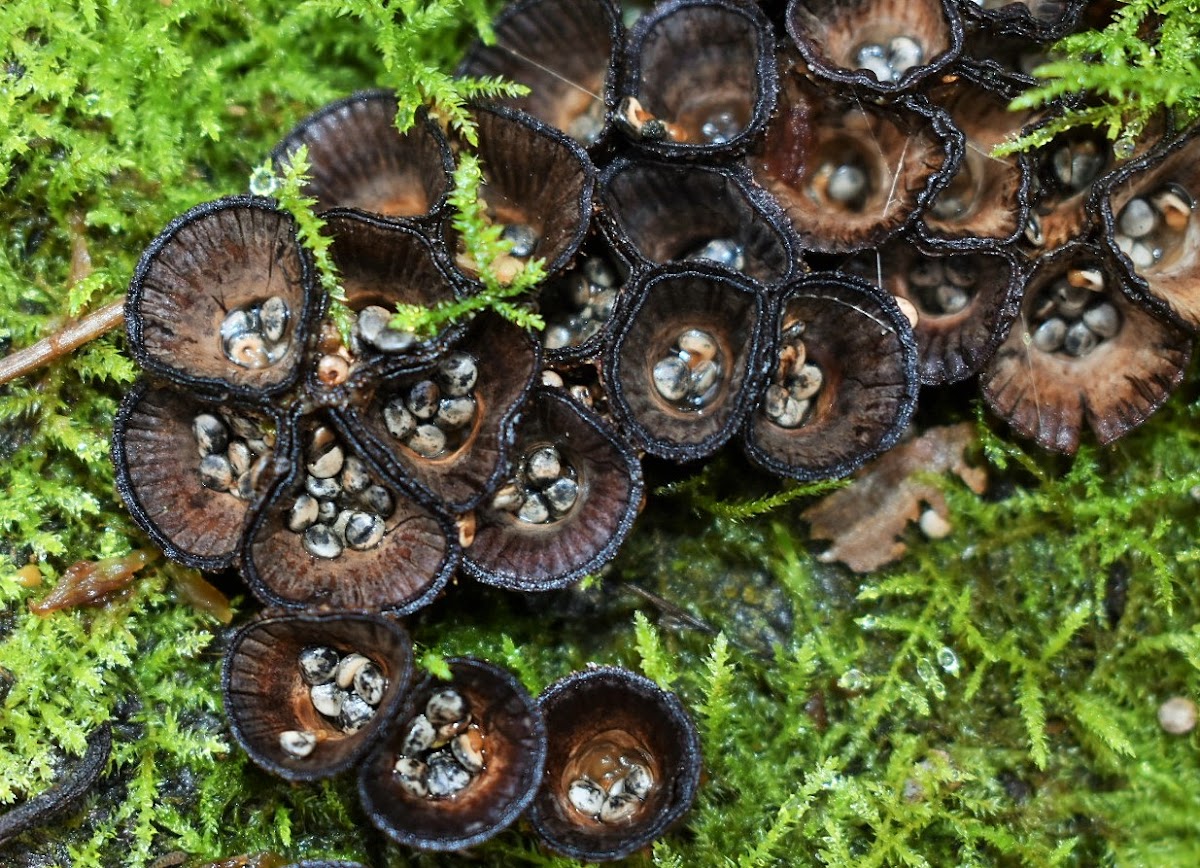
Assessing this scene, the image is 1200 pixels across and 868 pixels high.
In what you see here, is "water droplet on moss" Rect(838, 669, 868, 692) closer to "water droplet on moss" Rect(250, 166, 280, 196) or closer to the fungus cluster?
the fungus cluster

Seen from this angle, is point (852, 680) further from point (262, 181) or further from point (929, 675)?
point (262, 181)

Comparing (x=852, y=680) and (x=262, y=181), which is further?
(x=852, y=680)

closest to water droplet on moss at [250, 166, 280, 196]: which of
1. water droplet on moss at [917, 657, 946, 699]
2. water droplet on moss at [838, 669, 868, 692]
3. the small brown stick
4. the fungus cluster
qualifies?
the fungus cluster

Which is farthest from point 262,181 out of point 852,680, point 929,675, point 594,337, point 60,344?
point 929,675

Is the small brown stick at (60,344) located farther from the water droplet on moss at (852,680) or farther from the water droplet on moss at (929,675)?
the water droplet on moss at (929,675)

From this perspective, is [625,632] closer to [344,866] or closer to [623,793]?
[623,793]

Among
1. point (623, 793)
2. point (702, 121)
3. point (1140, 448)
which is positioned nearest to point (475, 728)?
point (623, 793)
